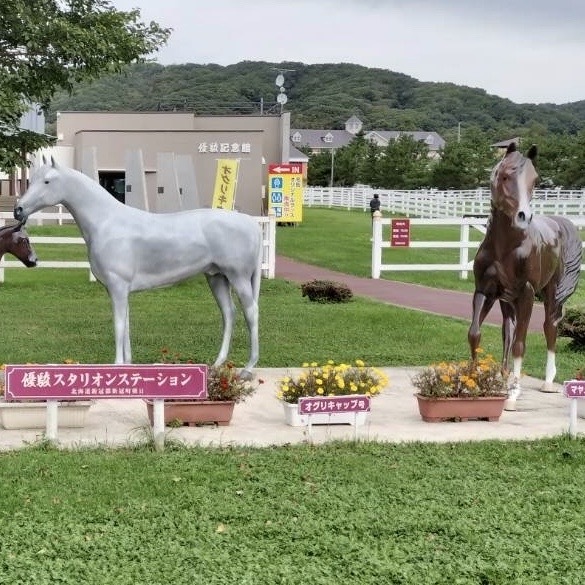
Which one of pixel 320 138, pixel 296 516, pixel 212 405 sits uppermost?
pixel 320 138

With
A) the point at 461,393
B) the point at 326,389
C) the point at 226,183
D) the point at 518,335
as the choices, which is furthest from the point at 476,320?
the point at 226,183

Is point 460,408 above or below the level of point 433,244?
below

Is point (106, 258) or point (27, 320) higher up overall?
point (106, 258)

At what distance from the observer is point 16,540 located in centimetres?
434

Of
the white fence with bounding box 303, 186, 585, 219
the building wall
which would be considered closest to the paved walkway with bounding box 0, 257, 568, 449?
the white fence with bounding box 303, 186, 585, 219

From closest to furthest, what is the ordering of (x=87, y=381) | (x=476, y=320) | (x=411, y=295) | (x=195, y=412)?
(x=87, y=381)
(x=195, y=412)
(x=476, y=320)
(x=411, y=295)

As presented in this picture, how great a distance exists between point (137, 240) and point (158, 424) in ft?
7.31

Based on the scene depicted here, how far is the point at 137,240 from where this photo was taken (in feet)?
25.5

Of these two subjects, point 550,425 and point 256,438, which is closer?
point 256,438

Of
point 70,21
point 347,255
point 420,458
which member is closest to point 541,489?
point 420,458

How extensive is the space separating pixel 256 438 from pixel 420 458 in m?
1.31

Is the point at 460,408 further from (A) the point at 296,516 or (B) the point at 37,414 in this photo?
(B) the point at 37,414

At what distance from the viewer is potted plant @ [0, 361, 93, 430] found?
21.7 feet

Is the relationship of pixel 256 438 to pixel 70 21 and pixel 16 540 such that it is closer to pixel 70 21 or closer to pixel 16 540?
pixel 16 540
